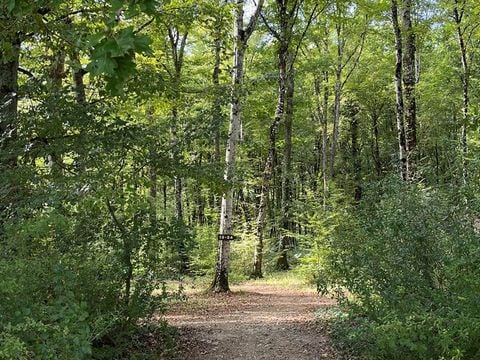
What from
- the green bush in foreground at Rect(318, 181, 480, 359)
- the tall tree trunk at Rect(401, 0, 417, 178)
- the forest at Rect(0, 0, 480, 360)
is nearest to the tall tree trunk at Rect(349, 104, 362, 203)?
the tall tree trunk at Rect(401, 0, 417, 178)

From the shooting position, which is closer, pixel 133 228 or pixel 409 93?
pixel 133 228

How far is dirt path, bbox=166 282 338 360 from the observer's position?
6.37 meters

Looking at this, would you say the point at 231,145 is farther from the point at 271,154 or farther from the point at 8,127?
the point at 8,127

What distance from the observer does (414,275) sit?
521 centimetres

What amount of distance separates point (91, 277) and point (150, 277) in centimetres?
88

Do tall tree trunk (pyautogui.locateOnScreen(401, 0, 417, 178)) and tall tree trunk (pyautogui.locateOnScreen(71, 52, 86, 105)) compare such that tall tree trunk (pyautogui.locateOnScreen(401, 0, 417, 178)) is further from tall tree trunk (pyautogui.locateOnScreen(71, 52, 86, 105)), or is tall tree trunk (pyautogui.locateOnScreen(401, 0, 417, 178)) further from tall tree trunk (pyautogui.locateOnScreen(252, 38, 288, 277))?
tall tree trunk (pyautogui.locateOnScreen(71, 52, 86, 105))

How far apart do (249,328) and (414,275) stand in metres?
3.18

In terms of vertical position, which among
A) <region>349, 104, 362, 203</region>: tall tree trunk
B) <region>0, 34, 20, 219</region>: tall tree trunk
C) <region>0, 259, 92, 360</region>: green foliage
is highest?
<region>349, 104, 362, 203</region>: tall tree trunk

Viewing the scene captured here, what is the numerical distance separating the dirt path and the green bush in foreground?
0.71 metres

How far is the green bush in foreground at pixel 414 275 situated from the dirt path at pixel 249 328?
71 centimetres

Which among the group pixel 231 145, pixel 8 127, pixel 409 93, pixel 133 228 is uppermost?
pixel 409 93

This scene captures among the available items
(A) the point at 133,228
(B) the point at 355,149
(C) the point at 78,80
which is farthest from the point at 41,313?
(B) the point at 355,149

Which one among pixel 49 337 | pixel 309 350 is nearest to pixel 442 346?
pixel 309 350

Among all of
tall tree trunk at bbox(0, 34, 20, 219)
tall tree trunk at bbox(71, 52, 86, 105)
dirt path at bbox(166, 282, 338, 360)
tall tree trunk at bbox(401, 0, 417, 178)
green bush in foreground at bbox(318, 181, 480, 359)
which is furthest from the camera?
tall tree trunk at bbox(401, 0, 417, 178)
